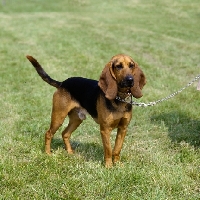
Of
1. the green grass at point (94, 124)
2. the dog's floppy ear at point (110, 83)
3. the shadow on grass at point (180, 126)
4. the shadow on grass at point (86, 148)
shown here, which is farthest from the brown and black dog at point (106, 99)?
the shadow on grass at point (180, 126)

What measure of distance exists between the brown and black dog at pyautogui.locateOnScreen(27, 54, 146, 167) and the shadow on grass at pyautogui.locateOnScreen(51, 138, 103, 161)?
0.21 meters

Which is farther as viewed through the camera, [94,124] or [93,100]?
[94,124]

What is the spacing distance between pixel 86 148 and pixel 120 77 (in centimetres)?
197

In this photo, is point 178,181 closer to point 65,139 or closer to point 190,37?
point 65,139

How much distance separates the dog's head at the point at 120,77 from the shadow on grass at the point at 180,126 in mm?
2168

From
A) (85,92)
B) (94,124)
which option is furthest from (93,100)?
(94,124)

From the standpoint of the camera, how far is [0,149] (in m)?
5.88

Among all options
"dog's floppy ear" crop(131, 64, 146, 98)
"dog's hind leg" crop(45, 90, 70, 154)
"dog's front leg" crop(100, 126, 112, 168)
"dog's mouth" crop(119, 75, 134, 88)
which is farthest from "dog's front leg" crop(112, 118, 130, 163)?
"dog's hind leg" crop(45, 90, 70, 154)

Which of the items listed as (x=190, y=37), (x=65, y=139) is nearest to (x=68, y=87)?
(x=65, y=139)

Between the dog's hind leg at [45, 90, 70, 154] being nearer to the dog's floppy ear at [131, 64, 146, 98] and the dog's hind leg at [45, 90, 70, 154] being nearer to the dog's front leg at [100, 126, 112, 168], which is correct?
the dog's front leg at [100, 126, 112, 168]

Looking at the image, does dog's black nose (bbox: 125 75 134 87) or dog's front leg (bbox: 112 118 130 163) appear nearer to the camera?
dog's black nose (bbox: 125 75 134 87)

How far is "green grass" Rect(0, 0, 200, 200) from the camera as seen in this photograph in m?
4.66

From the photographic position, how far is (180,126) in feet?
24.1

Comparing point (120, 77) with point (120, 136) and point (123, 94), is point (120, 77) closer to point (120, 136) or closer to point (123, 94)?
point (123, 94)
